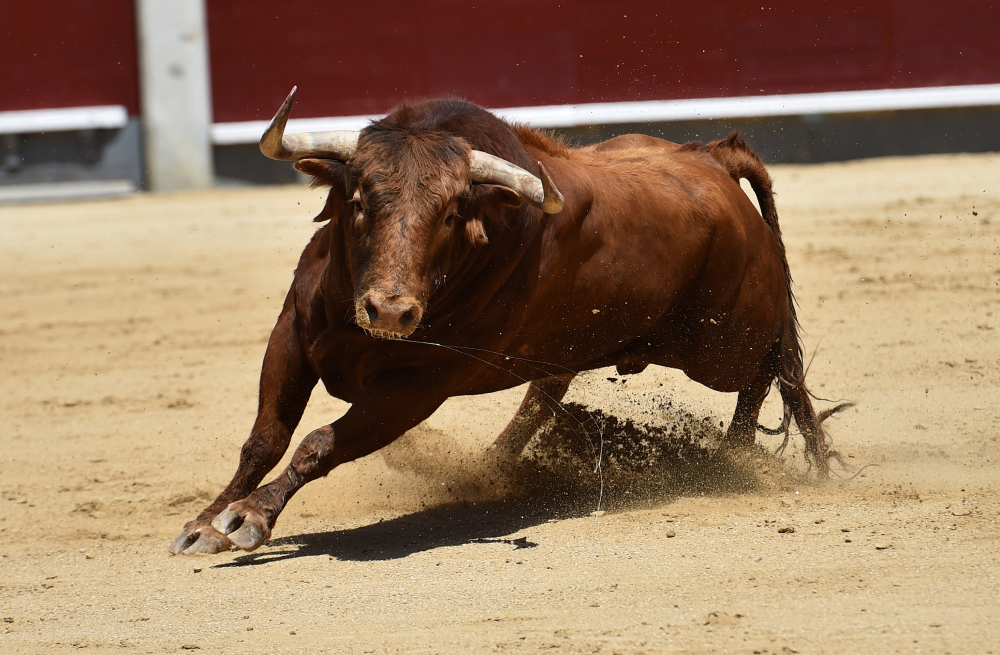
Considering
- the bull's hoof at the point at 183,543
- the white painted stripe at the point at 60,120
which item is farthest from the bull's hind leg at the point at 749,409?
the white painted stripe at the point at 60,120

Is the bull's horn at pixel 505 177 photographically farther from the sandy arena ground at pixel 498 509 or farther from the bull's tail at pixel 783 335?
the bull's tail at pixel 783 335

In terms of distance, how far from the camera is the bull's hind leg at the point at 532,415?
4406 mm

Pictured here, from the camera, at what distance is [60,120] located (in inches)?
423

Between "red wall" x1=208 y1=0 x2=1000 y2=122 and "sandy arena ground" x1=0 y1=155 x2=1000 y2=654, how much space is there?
11.1 feet

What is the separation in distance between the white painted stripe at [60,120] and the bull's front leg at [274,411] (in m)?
7.80

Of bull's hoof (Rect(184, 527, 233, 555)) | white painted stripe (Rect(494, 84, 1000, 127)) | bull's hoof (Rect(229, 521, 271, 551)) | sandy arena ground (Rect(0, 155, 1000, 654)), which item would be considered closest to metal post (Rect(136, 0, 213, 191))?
white painted stripe (Rect(494, 84, 1000, 127))

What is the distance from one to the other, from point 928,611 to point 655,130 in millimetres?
8312

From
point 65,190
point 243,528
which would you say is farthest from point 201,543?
point 65,190

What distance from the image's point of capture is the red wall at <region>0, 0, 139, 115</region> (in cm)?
1081

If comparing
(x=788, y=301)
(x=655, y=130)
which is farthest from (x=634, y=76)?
(x=788, y=301)

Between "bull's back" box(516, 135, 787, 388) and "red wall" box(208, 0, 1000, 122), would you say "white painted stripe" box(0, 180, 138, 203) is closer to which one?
"red wall" box(208, 0, 1000, 122)

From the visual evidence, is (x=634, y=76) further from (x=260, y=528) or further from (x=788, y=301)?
(x=260, y=528)

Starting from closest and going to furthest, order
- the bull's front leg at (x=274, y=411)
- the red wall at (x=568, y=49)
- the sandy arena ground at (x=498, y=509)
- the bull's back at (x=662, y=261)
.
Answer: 1. the sandy arena ground at (x=498, y=509)
2. the bull's front leg at (x=274, y=411)
3. the bull's back at (x=662, y=261)
4. the red wall at (x=568, y=49)

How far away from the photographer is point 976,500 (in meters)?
3.51
